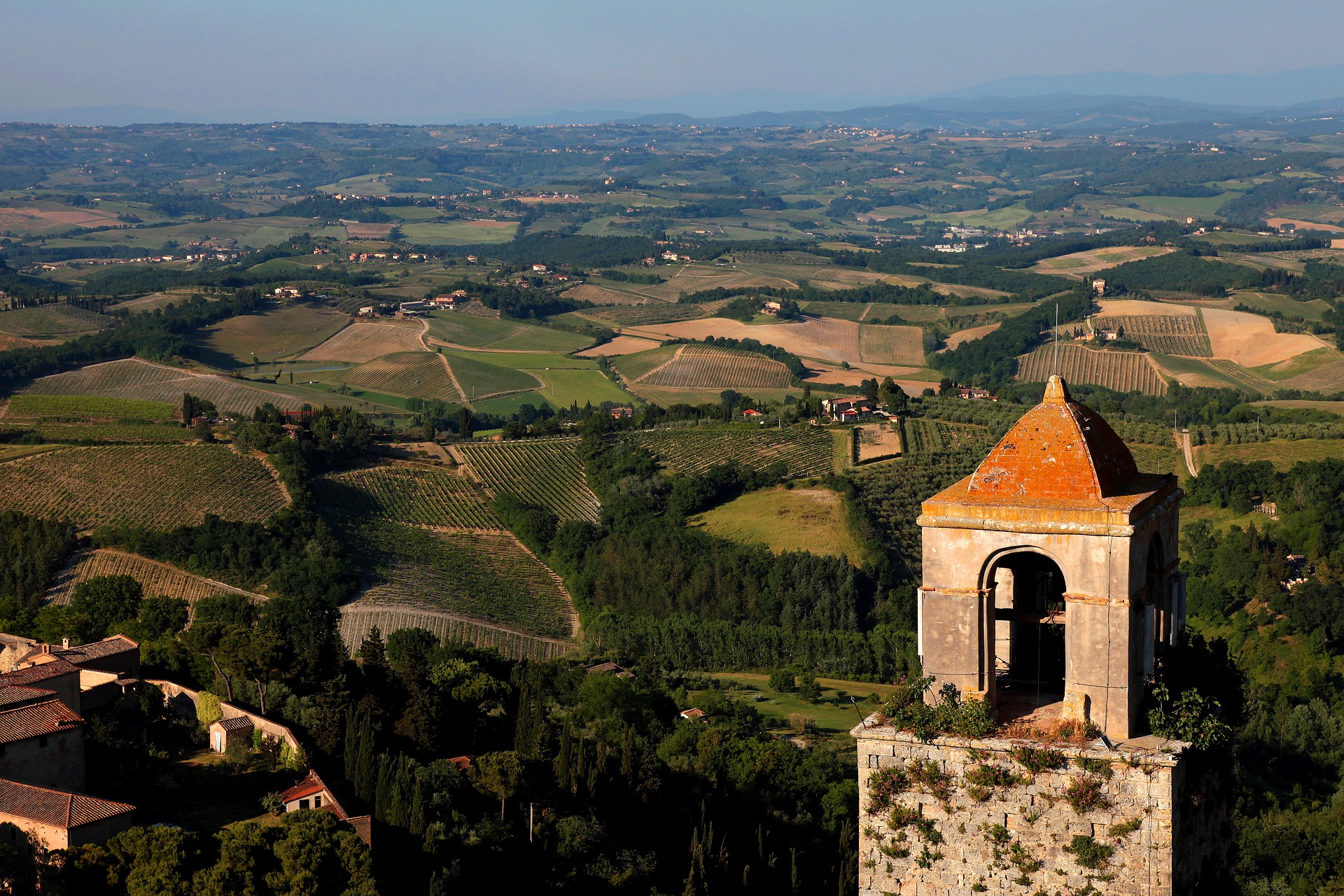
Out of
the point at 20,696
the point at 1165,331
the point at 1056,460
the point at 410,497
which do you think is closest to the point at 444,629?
the point at 410,497

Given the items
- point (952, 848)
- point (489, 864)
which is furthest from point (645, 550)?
point (952, 848)

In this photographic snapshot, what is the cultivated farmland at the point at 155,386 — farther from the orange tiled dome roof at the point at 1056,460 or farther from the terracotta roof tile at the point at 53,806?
the orange tiled dome roof at the point at 1056,460

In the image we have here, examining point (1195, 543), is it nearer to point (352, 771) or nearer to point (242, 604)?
point (242, 604)

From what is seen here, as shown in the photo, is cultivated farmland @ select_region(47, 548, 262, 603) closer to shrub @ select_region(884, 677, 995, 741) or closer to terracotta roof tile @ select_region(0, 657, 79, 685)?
terracotta roof tile @ select_region(0, 657, 79, 685)

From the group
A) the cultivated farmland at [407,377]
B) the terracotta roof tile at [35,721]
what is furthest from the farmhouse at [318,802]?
the cultivated farmland at [407,377]

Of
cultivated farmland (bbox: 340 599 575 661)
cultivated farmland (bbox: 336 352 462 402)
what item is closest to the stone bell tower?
cultivated farmland (bbox: 340 599 575 661)

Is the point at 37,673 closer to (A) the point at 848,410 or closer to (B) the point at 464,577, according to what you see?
(B) the point at 464,577
